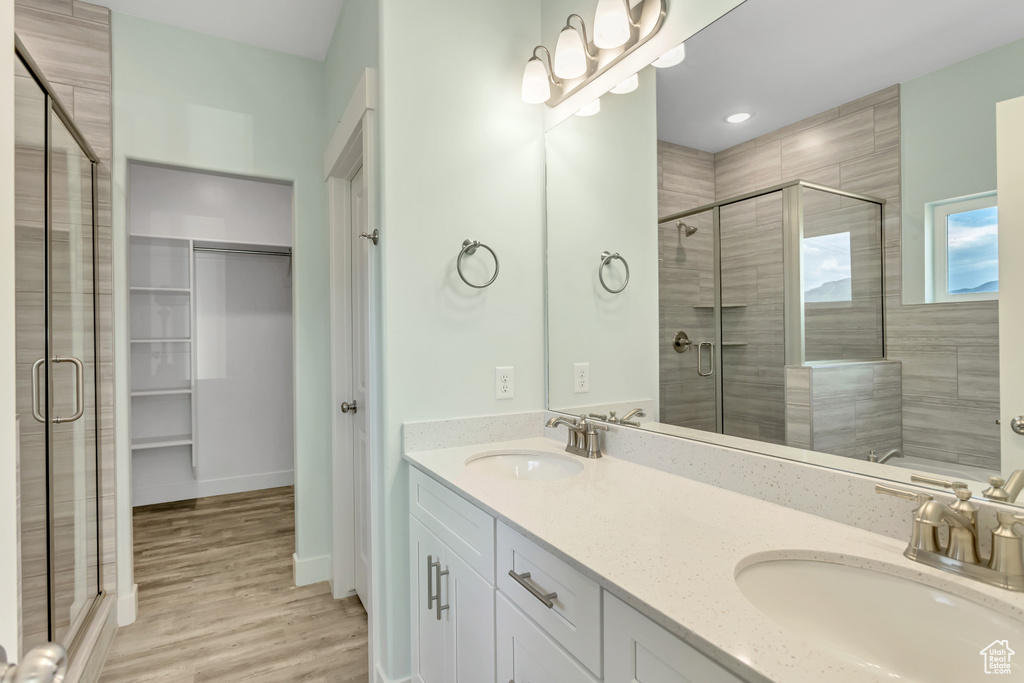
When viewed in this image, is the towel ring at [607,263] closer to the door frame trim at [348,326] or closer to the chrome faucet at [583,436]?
the chrome faucet at [583,436]

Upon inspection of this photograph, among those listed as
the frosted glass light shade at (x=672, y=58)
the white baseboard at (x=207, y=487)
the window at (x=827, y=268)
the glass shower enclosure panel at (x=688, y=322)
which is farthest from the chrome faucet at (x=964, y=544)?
the white baseboard at (x=207, y=487)

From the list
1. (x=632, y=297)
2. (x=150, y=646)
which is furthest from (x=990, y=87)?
(x=150, y=646)

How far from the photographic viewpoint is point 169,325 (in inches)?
148

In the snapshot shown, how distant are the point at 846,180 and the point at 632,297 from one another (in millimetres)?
703

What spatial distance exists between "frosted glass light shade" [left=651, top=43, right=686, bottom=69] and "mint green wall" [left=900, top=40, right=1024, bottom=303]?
61 centimetres

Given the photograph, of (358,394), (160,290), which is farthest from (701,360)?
(160,290)

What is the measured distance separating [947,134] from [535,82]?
1227 millimetres

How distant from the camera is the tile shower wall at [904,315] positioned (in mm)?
889

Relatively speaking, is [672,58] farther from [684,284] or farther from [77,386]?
[77,386]

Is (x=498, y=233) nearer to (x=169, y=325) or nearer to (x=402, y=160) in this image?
(x=402, y=160)

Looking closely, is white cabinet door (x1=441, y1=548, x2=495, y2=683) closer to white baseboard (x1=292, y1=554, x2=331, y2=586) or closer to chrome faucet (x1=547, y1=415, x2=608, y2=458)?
chrome faucet (x1=547, y1=415, x2=608, y2=458)

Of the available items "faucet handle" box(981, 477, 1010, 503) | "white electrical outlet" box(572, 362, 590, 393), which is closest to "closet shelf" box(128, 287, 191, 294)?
"white electrical outlet" box(572, 362, 590, 393)

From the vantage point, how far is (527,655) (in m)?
1.04

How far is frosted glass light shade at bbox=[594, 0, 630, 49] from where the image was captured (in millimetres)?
1505
